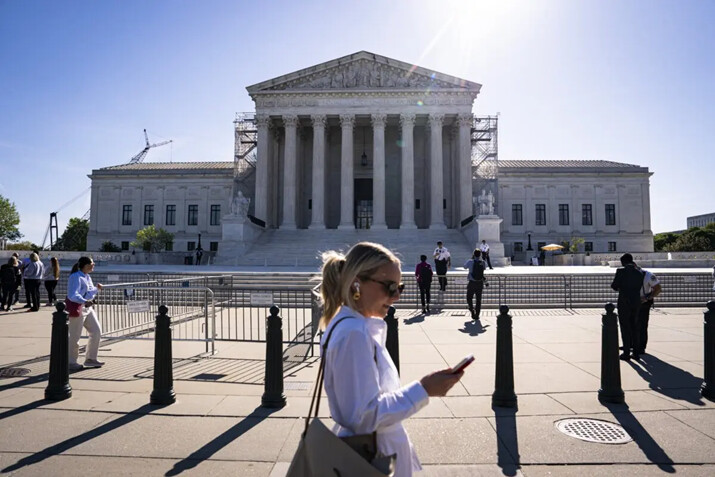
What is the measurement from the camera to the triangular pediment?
43562 mm

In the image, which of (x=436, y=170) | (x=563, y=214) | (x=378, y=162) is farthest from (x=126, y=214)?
(x=563, y=214)

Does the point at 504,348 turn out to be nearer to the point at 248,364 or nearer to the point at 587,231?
the point at 248,364

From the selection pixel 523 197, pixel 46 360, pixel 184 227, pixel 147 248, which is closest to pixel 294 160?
pixel 147 248

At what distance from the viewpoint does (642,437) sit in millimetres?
4977

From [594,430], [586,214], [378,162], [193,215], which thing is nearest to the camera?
[594,430]

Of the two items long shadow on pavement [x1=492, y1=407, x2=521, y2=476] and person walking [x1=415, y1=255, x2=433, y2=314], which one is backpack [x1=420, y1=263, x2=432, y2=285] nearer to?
person walking [x1=415, y1=255, x2=433, y2=314]

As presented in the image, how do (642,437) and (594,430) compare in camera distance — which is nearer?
(642,437)

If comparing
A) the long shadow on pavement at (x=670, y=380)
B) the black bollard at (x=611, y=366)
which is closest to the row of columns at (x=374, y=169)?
the long shadow on pavement at (x=670, y=380)

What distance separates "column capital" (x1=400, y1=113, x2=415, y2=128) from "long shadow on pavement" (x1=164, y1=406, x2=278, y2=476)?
39477 millimetres

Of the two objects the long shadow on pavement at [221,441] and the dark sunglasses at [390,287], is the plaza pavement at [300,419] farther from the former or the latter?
the dark sunglasses at [390,287]

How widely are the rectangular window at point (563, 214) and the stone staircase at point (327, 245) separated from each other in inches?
956

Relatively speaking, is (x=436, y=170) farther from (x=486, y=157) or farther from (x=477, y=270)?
(x=477, y=270)

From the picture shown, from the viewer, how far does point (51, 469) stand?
430 cm

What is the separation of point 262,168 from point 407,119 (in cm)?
1403
